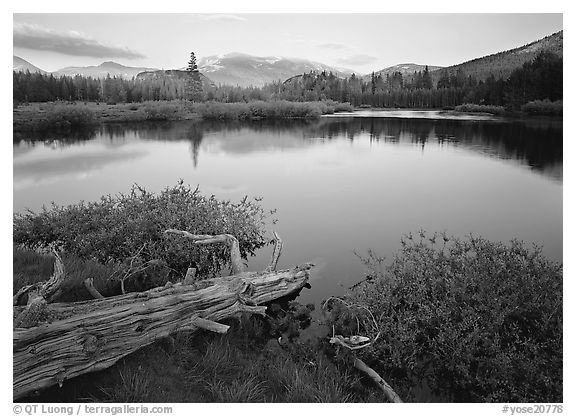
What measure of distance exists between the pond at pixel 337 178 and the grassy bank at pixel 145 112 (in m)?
0.33

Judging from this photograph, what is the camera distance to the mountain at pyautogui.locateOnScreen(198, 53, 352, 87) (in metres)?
8.00

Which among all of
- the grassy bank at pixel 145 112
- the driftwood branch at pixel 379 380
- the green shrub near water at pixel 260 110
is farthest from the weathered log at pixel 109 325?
the green shrub near water at pixel 260 110

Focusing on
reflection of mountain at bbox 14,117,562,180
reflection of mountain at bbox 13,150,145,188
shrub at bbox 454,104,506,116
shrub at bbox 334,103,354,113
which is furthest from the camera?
shrub at bbox 334,103,354,113

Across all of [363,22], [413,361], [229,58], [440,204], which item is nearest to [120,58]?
[229,58]

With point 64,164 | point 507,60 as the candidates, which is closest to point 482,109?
point 507,60

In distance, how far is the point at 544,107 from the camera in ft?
22.8

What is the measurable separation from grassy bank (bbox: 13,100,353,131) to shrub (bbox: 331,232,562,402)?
610 centimetres

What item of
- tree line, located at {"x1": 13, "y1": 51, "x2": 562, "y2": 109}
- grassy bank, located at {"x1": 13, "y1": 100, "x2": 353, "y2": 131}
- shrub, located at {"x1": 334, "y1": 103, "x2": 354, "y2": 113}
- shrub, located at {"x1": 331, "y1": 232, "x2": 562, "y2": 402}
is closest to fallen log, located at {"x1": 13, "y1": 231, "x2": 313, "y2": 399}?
shrub, located at {"x1": 331, "y1": 232, "x2": 562, "y2": 402}

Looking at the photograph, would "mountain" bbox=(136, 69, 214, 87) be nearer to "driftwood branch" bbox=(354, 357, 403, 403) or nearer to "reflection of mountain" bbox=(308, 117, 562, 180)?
"driftwood branch" bbox=(354, 357, 403, 403)

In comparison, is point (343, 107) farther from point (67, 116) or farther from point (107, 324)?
point (107, 324)

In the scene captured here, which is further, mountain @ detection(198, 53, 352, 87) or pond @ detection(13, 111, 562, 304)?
mountain @ detection(198, 53, 352, 87)

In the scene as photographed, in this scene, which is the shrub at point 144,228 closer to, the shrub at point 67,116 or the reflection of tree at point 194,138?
the shrub at point 67,116

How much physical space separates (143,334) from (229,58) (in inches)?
207

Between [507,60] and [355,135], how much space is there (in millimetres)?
12894
